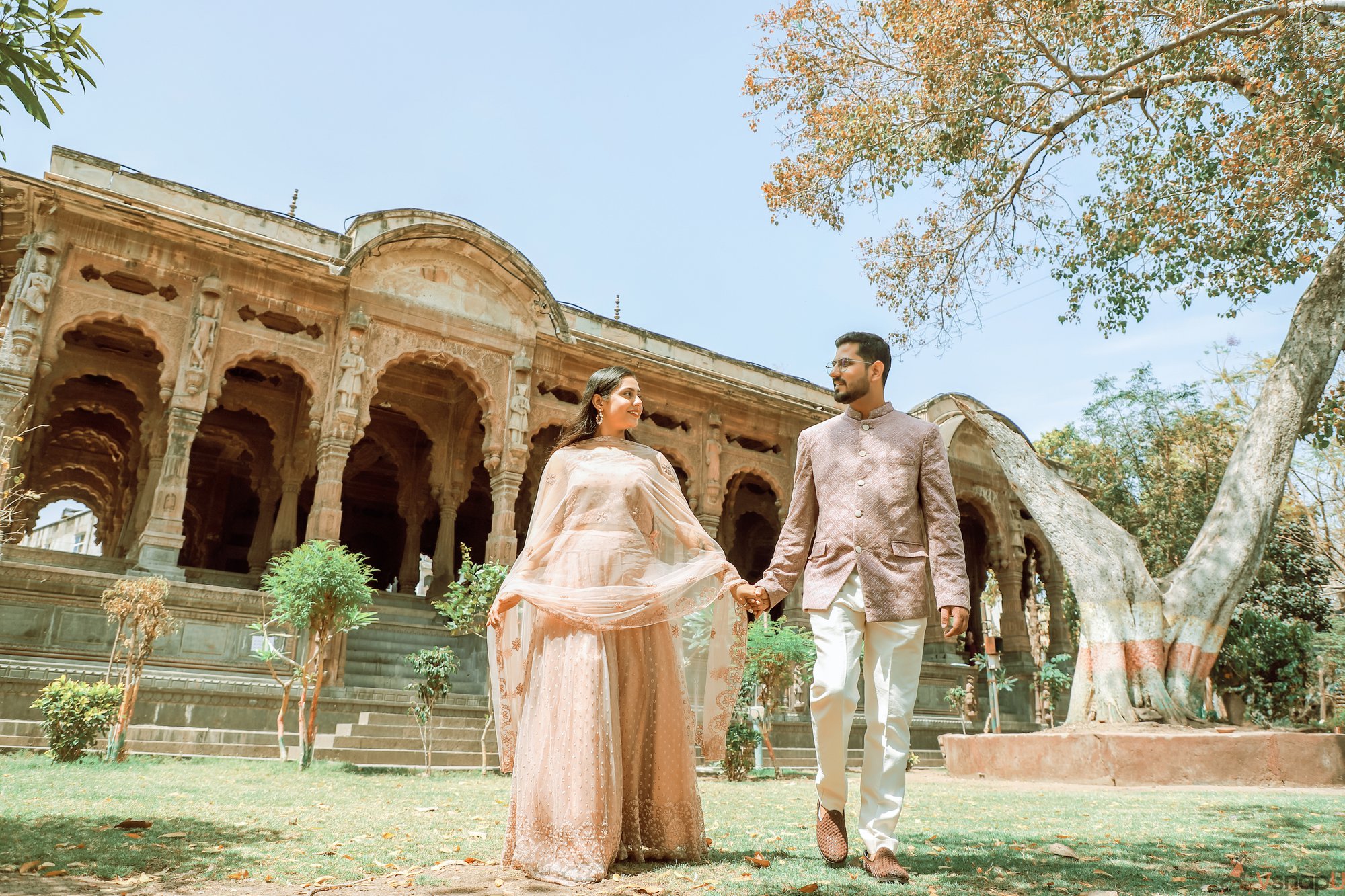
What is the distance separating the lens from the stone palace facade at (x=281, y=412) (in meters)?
10.4

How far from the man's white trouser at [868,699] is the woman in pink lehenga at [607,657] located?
421 mm

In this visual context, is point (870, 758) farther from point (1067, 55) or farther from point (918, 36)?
point (1067, 55)

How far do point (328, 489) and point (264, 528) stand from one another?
4.82m

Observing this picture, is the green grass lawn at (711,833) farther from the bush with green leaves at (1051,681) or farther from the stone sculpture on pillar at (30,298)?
the bush with green leaves at (1051,681)

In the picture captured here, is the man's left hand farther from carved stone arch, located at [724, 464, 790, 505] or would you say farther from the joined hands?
carved stone arch, located at [724, 464, 790, 505]

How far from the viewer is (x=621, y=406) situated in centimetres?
358

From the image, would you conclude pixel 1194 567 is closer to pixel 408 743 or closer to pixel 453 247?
pixel 408 743

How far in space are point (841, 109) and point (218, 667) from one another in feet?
31.9

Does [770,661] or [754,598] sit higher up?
[770,661]

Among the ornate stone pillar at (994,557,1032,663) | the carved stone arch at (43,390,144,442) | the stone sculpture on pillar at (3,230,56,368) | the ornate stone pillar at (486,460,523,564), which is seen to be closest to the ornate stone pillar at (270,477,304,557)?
the carved stone arch at (43,390,144,442)

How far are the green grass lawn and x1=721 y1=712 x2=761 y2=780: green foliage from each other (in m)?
2.22

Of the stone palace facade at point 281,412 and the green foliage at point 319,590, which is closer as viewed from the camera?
the green foliage at point 319,590

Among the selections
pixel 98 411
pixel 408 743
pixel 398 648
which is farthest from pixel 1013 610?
pixel 98 411

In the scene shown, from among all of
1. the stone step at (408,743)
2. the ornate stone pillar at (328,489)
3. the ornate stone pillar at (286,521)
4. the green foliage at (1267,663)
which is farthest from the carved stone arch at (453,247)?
the green foliage at (1267,663)
